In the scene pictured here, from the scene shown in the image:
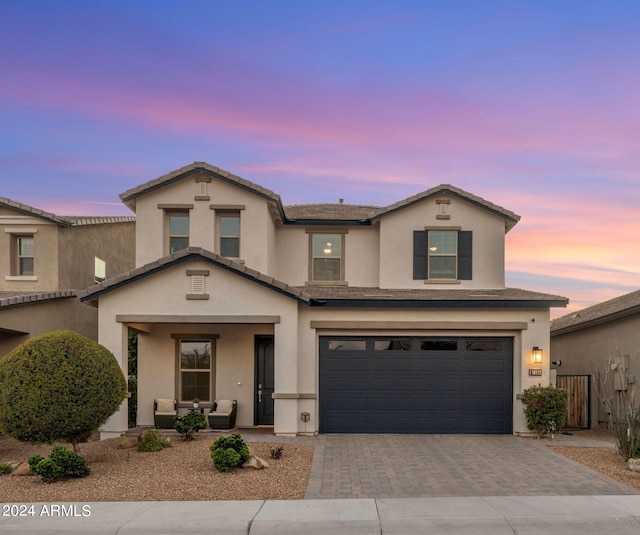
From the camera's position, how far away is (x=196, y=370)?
1576cm

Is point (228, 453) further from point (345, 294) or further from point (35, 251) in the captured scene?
point (35, 251)

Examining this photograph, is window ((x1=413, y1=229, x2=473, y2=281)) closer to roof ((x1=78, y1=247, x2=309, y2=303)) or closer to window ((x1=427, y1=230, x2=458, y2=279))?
window ((x1=427, y1=230, x2=458, y2=279))

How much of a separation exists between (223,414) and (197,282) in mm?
3810

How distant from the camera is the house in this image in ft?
45.2

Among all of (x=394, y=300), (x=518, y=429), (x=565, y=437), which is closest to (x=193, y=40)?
(x=394, y=300)

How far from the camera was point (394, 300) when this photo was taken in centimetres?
1418

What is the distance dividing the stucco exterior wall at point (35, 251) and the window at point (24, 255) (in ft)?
0.56

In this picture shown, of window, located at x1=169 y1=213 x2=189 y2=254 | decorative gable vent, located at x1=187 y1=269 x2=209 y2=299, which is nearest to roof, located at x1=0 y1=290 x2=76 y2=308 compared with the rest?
window, located at x1=169 y1=213 x2=189 y2=254

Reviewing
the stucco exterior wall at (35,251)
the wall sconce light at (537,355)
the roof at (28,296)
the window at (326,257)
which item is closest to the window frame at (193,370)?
the window at (326,257)

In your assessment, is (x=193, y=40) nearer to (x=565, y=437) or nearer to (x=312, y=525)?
(x=312, y=525)

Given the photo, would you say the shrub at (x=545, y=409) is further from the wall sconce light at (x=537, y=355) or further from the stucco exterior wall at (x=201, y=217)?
the stucco exterior wall at (x=201, y=217)

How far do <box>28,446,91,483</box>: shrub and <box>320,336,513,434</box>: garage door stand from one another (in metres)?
6.66

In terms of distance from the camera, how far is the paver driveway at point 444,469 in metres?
8.68

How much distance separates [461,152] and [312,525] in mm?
14457
